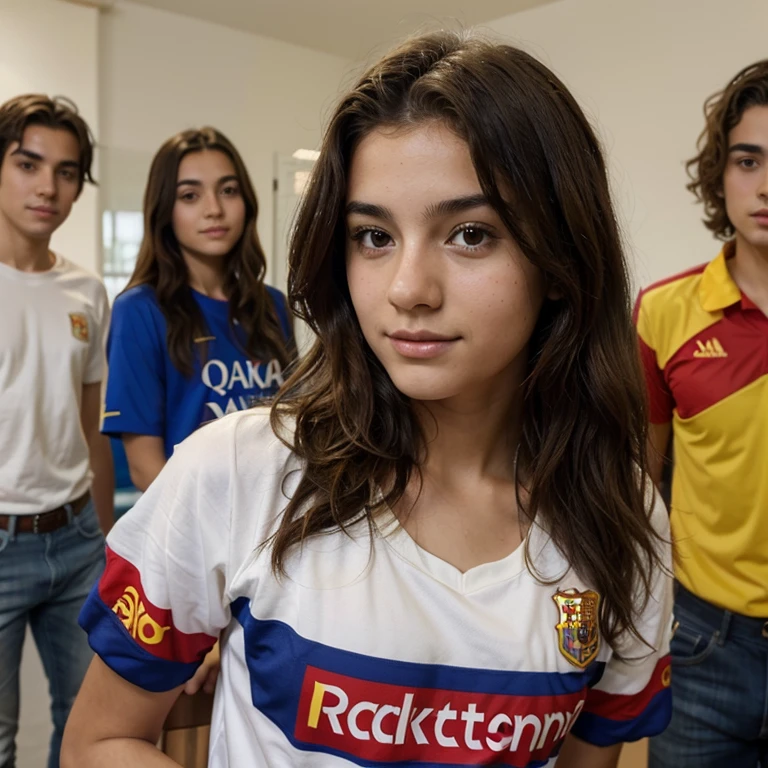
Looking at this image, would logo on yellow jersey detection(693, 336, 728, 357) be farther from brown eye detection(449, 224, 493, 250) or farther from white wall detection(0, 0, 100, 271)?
white wall detection(0, 0, 100, 271)

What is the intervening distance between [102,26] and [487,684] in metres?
4.66

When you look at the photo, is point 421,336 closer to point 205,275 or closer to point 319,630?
point 319,630

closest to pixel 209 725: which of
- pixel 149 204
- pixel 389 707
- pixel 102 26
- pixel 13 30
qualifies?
pixel 389 707

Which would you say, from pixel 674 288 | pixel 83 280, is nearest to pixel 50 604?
pixel 83 280

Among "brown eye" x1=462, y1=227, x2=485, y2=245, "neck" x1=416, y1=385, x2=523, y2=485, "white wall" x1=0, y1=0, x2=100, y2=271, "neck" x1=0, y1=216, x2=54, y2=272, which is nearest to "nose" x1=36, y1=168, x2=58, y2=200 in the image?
"neck" x1=0, y1=216, x2=54, y2=272

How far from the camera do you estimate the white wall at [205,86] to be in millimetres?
4684

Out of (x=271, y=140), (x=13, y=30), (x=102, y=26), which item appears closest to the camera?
(x=13, y=30)

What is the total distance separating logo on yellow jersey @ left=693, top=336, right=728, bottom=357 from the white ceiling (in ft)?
10.9

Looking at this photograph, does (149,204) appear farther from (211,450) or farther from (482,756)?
(482,756)

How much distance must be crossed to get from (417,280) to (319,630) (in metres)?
0.36

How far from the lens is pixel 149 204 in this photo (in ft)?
7.51

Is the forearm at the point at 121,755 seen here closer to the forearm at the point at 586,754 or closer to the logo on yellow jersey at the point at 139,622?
the logo on yellow jersey at the point at 139,622

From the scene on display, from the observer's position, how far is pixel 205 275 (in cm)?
228

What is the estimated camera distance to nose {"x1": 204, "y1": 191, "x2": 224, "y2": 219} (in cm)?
225
